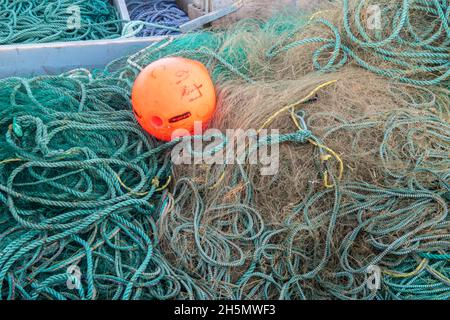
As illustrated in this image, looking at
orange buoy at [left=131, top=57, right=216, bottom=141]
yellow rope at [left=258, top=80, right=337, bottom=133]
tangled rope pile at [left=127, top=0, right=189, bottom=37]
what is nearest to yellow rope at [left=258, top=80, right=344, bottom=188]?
yellow rope at [left=258, top=80, right=337, bottom=133]

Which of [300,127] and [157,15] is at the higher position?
[300,127]

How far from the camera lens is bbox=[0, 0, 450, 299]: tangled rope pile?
3.29 m

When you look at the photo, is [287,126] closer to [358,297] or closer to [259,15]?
[358,297]

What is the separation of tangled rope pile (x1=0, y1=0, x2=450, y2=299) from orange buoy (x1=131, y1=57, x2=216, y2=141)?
20 cm

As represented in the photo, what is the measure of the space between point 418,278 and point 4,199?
2.70 meters

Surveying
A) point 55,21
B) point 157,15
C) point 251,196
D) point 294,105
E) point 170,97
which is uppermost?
point 170,97

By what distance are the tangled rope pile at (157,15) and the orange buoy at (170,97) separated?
2.52m

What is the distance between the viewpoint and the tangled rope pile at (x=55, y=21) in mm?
5793

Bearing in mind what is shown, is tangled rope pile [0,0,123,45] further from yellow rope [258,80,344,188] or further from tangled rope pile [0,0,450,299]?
yellow rope [258,80,344,188]

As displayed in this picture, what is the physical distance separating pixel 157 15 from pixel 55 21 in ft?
4.07

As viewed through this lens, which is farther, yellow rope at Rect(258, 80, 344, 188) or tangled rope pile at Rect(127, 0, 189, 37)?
tangled rope pile at Rect(127, 0, 189, 37)

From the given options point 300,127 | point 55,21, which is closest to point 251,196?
point 300,127

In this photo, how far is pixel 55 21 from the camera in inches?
238

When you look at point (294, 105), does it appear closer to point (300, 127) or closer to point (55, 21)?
point (300, 127)
